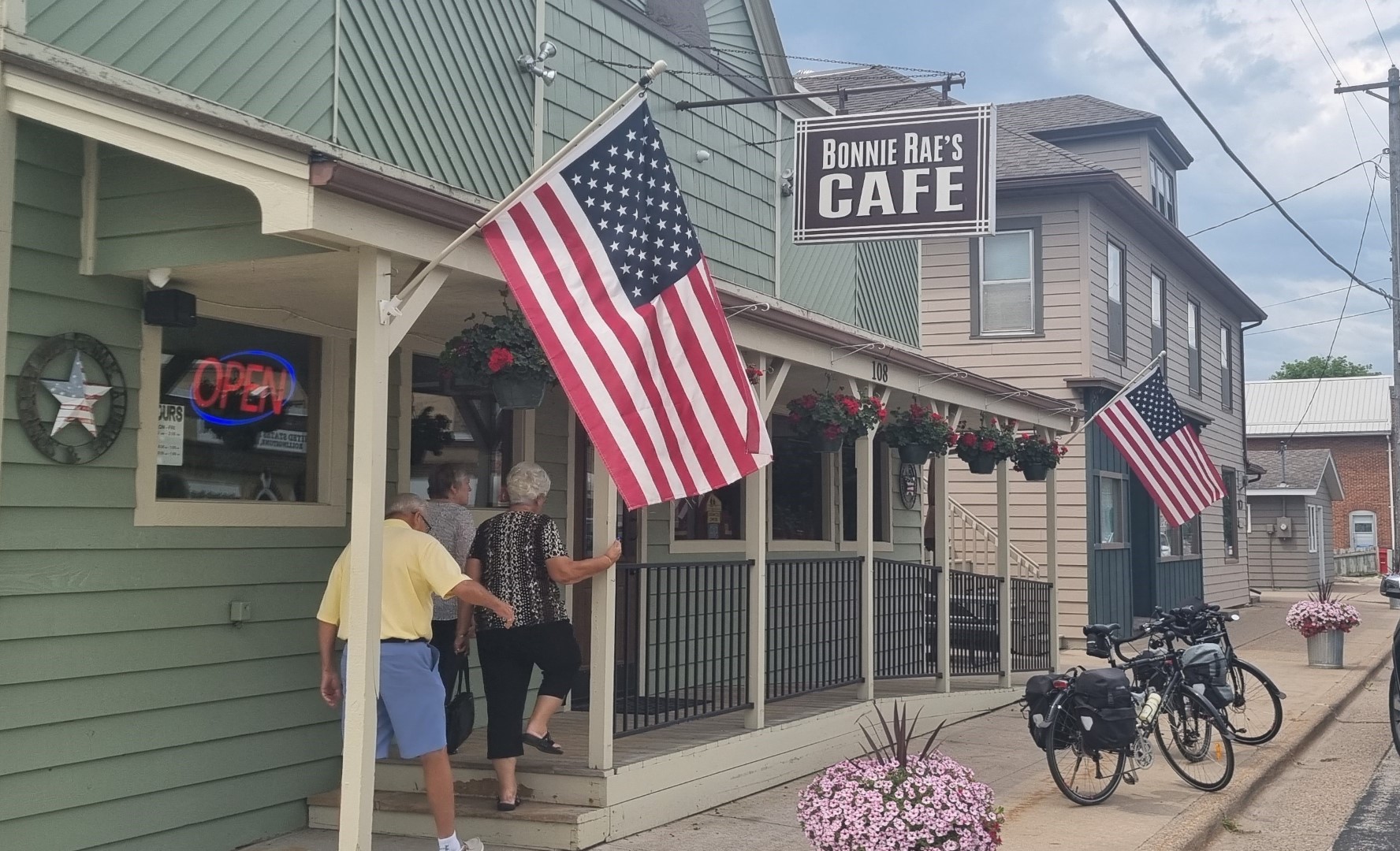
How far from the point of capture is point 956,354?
19.1m

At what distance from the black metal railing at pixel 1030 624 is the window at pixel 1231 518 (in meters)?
14.9

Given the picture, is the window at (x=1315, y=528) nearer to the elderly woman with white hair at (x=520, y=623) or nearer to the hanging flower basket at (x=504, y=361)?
the elderly woman with white hair at (x=520, y=623)

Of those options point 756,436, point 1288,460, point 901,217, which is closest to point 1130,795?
point 756,436

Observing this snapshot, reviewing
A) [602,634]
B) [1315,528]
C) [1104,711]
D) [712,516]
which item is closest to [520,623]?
[602,634]

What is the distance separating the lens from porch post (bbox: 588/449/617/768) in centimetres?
687

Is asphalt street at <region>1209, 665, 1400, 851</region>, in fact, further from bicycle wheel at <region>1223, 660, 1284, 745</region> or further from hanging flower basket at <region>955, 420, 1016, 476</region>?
hanging flower basket at <region>955, 420, 1016, 476</region>

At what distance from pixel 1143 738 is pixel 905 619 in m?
3.23

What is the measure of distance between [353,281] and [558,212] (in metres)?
1.23

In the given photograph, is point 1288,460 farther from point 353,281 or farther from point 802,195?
point 353,281

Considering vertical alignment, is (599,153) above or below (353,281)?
above

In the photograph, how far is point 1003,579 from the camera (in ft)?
40.6

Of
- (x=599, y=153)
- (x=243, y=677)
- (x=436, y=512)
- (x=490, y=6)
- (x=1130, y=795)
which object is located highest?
(x=490, y=6)

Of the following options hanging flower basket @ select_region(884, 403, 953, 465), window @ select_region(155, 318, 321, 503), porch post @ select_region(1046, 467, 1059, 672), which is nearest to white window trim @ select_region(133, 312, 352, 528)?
window @ select_region(155, 318, 321, 503)

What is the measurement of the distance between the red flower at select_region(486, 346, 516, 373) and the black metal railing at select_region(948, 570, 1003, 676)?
7.22 m
